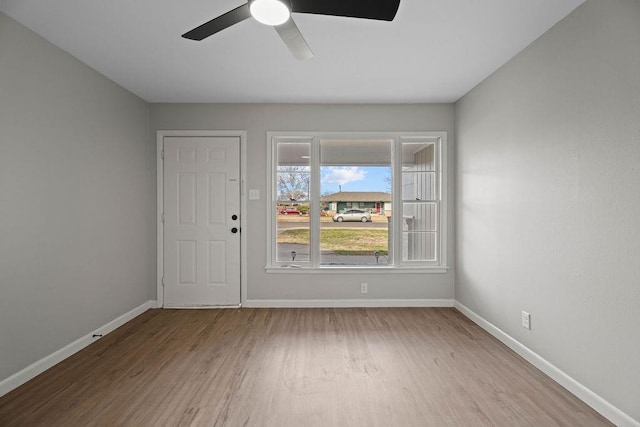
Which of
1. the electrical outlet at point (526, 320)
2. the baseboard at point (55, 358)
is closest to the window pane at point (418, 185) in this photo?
the electrical outlet at point (526, 320)

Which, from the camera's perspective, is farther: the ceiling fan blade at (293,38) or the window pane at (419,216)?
the window pane at (419,216)

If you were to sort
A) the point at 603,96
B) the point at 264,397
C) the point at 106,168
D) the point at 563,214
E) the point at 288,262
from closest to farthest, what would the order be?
the point at 603,96
the point at 264,397
the point at 563,214
the point at 106,168
the point at 288,262

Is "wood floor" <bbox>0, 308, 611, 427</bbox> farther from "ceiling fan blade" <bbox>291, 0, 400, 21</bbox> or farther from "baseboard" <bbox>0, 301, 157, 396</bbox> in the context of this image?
"ceiling fan blade" <bbox>291, 0, 400, 21</bbox>

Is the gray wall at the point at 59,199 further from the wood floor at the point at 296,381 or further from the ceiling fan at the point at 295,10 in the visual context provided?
the ceiling fan at the point at 295,10

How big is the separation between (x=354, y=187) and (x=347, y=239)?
65cm

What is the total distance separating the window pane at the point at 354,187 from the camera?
4.25 m

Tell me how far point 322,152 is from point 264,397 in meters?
2.84

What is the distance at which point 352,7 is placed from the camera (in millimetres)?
1619

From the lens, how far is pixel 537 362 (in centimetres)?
263

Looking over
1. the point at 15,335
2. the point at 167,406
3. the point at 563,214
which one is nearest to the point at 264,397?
the point at 167,406

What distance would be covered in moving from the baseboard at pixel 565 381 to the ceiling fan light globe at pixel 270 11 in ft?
9.29

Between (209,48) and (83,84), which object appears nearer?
(209,48)

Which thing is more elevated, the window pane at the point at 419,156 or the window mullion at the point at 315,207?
the window pane at the point at 419,156

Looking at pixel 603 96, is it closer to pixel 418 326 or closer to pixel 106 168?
pixel 418 326
